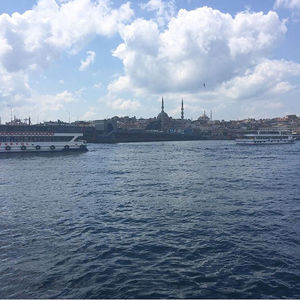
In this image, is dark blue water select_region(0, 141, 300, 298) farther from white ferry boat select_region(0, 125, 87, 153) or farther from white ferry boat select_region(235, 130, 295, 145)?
white ferry boat select_region(235, 130, 295, 145)

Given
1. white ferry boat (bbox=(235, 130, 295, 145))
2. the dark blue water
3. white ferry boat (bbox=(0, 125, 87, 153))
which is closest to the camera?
the dark blue water

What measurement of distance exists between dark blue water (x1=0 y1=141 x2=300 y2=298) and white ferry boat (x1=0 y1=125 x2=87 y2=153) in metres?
49.0

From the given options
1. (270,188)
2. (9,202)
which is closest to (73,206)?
(9,202)

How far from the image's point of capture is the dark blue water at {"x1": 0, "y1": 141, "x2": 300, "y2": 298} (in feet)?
32.9

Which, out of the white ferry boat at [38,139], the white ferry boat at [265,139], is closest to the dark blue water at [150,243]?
the white ferry boat at [38,139]

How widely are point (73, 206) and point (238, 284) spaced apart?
1394 centimetres

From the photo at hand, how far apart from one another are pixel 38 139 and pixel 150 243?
6664 cm

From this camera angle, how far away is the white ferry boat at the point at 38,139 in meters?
70.7

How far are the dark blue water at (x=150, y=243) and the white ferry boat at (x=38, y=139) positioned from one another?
1931 inches

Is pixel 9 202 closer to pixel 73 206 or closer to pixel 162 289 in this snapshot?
pixel 73 206

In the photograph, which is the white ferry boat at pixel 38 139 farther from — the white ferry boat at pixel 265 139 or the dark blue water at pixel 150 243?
the white ferry boat at pixel 265 139

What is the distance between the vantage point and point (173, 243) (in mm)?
13797

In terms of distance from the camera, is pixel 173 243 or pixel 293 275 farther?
pixel 173 243

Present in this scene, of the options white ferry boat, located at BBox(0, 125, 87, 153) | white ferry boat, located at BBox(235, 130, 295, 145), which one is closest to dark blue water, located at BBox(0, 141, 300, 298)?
white ferry boat, located at BBox(0, 125, 87, 153)
